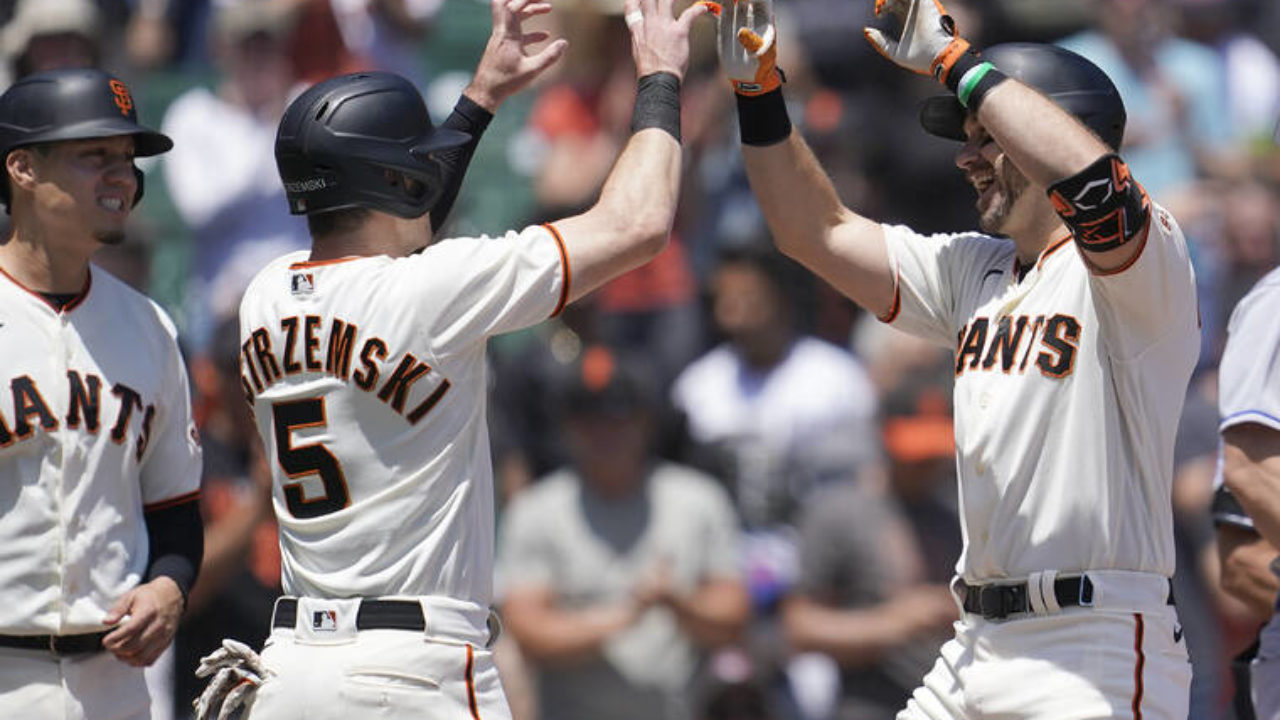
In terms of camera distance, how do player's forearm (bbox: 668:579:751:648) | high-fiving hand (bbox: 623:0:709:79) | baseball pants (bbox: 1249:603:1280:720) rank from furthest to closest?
player's forearm (bbox: 668:579:751:648), baseball pants (bbox: 1249:603:1280:720), high-fiving hand (bbox: 623:0:709:79)

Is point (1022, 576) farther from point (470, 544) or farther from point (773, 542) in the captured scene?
point (773, 542)

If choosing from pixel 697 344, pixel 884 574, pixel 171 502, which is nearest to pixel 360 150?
pixel 171 502

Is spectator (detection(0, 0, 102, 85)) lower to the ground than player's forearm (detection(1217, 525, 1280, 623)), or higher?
higher

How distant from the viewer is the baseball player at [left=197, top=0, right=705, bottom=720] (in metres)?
4.69

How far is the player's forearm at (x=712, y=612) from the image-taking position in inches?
313

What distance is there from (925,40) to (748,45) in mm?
498

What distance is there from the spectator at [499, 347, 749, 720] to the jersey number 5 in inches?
130

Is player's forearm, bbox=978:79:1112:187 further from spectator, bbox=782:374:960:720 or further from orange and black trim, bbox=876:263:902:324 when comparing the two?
spectator, bbox=782:374:960:720

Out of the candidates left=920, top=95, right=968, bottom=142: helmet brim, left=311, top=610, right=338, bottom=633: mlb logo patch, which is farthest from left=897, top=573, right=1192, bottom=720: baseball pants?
left=311, top=610, right=338, bottom=633: mlb logo patch

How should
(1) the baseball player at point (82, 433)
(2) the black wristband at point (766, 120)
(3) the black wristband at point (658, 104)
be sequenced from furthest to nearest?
(2) the black wristband at point (766, 120) → (1) the baseball player at point (82, 433) → (3) the black wristband at point (658, 104)

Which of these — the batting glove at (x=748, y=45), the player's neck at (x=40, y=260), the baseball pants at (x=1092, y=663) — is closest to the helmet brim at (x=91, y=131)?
the player's neck at (x=40, y=260)

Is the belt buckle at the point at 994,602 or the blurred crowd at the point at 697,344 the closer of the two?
the belt buckle at the point at 994,602

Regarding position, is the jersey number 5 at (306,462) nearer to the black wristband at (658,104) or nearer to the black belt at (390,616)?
the black belt at (390,616)

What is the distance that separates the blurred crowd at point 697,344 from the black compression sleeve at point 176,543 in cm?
216
